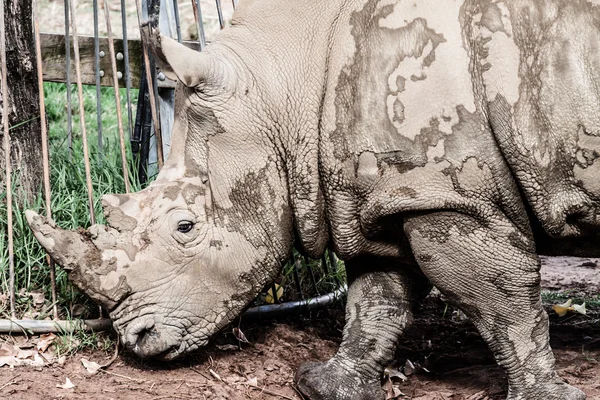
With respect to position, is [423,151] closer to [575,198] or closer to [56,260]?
[575,198]

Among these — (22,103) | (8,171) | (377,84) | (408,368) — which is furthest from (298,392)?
(22,103)

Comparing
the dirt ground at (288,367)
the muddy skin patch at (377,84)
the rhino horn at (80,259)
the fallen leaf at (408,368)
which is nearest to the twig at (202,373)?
the dirt ground at (288,367)

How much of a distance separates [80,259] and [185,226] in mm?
515

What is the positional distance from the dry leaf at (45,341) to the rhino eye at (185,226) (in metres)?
1.00

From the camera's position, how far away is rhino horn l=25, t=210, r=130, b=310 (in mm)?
4195

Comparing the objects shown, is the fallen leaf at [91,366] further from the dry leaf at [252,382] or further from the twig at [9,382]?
the dry leaf at [252,382]

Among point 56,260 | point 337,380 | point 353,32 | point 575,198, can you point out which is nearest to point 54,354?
point 56,260

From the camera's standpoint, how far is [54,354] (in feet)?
14.9

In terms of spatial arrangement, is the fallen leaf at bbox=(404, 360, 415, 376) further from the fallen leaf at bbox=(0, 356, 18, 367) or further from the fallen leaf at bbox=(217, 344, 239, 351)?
the fallen leaf at bbox=(0, 356, 18, 367)

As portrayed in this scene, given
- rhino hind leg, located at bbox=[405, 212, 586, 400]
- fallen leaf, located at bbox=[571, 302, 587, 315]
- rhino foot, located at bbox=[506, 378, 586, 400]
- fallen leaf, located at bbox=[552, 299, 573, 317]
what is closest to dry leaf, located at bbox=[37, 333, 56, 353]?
rhino hind leg, located at bbox=[405, 212, 586, 400]

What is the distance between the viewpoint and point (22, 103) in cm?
505

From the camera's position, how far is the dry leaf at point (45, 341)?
179 inches

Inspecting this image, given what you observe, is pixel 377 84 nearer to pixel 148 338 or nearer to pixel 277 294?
pixel 148 338

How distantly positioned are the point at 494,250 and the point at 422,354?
146 centimetres
